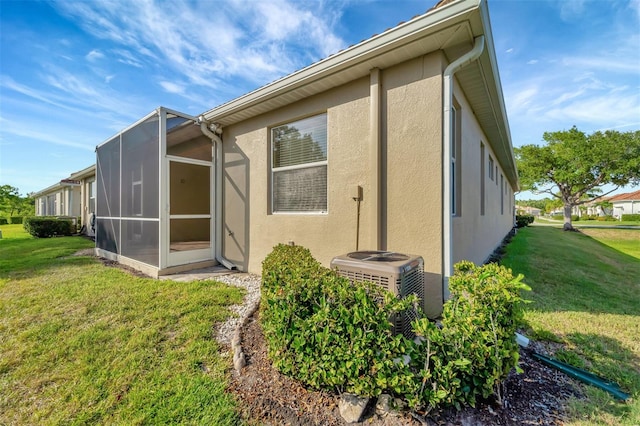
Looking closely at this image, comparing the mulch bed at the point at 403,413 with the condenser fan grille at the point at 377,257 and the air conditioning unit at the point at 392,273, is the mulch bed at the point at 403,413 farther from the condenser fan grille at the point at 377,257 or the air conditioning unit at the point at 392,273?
the condenser fan grille at the point at 377,257

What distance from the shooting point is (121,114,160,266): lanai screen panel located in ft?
18.4

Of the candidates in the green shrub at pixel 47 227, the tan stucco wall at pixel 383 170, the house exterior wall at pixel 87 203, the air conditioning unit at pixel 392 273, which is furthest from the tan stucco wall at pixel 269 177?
the green shrub at pixel 47 227

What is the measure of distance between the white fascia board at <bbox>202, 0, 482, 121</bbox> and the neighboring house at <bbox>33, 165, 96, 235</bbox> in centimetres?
1106

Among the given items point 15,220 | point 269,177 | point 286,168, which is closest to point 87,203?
point 269,177

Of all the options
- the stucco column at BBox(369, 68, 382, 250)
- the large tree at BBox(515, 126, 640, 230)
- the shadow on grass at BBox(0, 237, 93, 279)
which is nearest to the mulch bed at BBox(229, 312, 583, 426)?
the stucco column at BBox(369, 68, 382, 250)

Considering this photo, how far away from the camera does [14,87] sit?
799 cm

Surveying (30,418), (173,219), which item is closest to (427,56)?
(30,418)

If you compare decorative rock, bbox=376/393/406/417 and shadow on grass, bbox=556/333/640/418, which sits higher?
decorative rock, bbox=376/393/406/417

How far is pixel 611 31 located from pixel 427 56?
5848 mm

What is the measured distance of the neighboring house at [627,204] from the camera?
1557 inches

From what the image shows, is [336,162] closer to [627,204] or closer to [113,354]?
[113,354]

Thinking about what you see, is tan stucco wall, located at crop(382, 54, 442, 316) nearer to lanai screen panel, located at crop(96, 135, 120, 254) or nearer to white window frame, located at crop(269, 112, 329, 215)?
white window frame, located at crop(269, 112, 329, 215)

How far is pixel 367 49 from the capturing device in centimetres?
336

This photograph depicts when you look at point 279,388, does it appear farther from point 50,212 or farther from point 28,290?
point 50,212
